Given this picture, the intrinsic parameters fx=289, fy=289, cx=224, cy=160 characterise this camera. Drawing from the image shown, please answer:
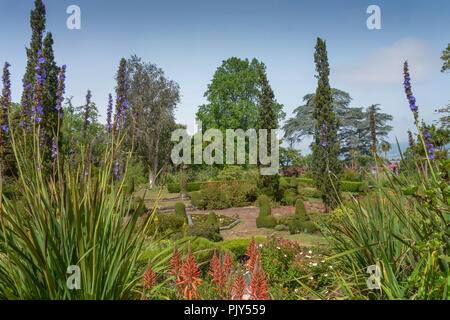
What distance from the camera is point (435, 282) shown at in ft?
4.54

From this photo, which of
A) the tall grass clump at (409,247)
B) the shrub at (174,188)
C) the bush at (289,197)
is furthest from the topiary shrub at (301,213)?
the shrub at (174,188)

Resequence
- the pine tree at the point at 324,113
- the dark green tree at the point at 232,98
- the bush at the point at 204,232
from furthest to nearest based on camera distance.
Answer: the dark green tree at the point at 232,98 → the pine tree at the point at 324,113 → the bush at the point at 204,232

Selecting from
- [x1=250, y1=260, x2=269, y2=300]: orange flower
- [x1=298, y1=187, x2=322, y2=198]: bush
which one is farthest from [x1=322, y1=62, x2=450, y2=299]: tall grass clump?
[x1=298, y1=187, x2=322, y2=198]: bush

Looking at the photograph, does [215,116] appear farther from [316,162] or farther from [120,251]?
[120,251]

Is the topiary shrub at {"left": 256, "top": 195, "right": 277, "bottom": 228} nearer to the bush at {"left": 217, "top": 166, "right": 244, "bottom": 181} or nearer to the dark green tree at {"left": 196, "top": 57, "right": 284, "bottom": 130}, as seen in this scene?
the bush at {"left": 217, "top": 166, "right": 244, "bottom": 181}

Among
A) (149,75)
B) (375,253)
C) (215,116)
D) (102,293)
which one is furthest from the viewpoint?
(215,116)

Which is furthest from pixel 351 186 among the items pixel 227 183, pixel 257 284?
pixel 257 284

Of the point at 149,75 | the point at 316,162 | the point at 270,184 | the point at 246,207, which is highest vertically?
the point at 149,75

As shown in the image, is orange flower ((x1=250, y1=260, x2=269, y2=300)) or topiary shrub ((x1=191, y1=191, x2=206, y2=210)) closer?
orange flower ((x1=250, y1=260, x2=269, y2=300))

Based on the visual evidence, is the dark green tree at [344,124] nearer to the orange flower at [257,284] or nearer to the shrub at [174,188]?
the shrub at [174,188]

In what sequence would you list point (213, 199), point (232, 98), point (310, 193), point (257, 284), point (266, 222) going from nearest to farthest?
1. point (257, 284)
2. point (266, 222)
3. point (213, 199)
4. point (310, 193)
5. point (232, 98)

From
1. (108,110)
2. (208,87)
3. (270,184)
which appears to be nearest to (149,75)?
(208,87)

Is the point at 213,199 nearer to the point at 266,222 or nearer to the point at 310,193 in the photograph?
the point at 266,222
